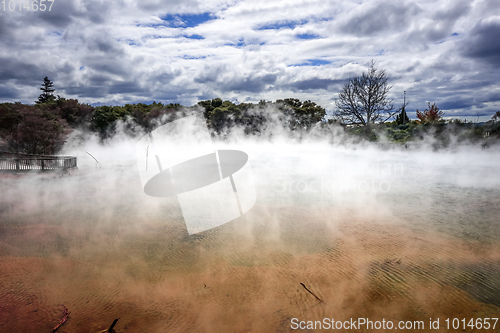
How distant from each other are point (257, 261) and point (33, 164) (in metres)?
14.2

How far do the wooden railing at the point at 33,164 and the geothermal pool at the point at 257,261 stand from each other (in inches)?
219

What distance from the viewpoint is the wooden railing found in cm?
1386

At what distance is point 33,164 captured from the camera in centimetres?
1434

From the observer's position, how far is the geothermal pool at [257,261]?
3912mm

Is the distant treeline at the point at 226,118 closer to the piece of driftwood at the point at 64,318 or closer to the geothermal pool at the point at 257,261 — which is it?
the geothermal pool at the point at 257,261

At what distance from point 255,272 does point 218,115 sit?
78.6 feet

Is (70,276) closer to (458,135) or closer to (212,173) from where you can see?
(212,173)

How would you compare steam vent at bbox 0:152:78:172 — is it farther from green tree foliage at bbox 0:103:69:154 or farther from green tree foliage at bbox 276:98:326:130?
green tree foliage at bbox 276:98:326:130

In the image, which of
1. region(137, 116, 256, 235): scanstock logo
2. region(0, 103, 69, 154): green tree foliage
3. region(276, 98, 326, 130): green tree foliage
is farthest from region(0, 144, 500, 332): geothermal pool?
region(276, 98, 326, 130): green tree foliage

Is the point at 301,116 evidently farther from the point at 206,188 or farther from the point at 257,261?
the point at 257,261

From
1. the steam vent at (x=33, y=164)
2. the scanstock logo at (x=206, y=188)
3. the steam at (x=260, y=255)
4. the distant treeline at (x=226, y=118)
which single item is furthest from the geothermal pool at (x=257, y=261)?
the distant treeline at (x=226, y=118)

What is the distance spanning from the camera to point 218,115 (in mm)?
27688

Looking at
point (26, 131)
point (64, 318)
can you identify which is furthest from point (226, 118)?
point (64, 318)

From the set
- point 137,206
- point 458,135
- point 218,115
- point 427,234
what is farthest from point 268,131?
point 427,234
